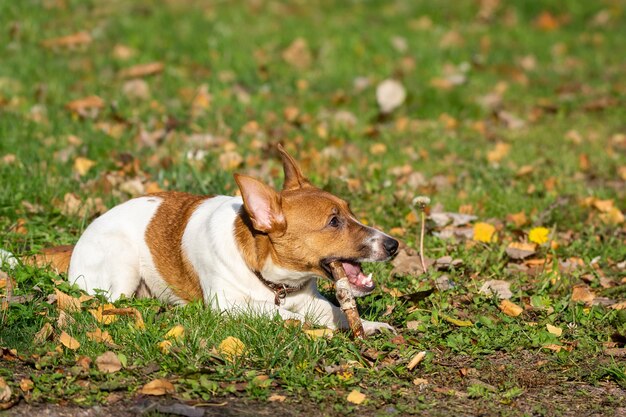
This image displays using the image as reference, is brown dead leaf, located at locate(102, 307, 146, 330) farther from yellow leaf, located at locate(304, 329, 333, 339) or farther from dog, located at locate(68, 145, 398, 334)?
yellow leaf, located at locate(304, 329, 333, 339)

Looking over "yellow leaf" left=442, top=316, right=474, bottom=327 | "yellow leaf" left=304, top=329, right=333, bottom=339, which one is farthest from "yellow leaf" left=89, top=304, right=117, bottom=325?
"yellow leaf" left=442, top=316, right=474, bottom=327

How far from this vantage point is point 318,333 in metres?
4.96

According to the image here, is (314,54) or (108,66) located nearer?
(108,66)

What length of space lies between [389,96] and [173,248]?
4817 millimetres

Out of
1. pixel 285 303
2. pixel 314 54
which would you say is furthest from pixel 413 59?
pixel 285 303

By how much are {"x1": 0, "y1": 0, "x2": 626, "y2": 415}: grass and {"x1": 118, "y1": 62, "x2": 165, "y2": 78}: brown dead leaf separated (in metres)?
0.06

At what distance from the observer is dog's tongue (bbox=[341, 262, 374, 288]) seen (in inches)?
205

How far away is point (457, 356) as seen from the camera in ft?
16.6

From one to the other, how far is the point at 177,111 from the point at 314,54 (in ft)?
8.35

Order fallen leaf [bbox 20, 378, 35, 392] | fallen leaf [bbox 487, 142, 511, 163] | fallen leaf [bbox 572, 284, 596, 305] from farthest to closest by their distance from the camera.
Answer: fallen leaf [bbox 487, 142, 511, 163], fallen leaf [bbox 572, 284, 596, 305], fallen leaf [bbox 20, 378, 35, 392]

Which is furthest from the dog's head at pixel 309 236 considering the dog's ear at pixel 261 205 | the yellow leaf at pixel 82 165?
the yellow leaf at pixel 82 165

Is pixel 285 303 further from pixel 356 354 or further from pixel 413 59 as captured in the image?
pixel 413 59

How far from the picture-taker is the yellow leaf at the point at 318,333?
493cm

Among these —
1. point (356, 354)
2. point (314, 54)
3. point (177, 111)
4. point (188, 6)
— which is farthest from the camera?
point (188, 6)
